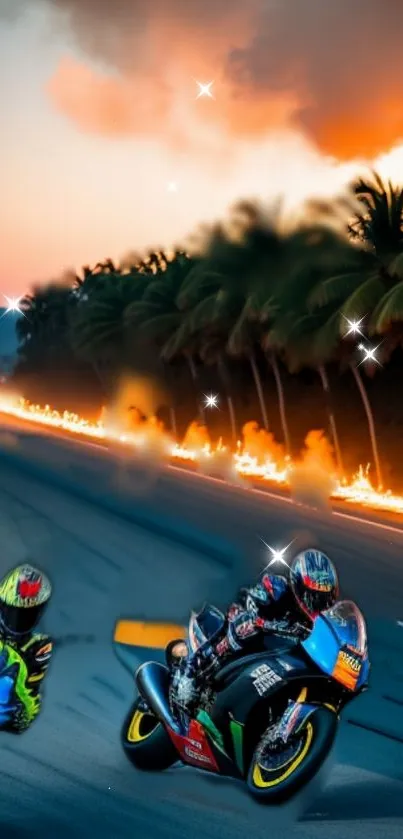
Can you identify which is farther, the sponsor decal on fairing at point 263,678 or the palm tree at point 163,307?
the palm tree at point 163,307

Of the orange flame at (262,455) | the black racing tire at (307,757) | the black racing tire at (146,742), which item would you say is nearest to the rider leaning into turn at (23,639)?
the black racing tire at (146,742)

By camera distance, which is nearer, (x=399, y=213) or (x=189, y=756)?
(x=189, y=756)

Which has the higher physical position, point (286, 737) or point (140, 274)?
point (140, 274)

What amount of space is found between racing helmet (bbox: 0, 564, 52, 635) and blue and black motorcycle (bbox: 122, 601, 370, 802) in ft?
3.91

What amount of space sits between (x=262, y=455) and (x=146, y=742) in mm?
43160

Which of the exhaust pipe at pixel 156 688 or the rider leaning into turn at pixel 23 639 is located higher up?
the rider leaning into turn at pixel 23 639

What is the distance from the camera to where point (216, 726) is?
7660mm

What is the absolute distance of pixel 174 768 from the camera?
8391mm

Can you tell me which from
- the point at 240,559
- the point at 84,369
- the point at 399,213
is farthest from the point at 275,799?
the point at 84,369

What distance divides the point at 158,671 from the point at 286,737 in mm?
1460

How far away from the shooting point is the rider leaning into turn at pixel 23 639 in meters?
7.46

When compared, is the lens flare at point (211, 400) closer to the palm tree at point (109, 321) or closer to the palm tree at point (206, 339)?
the palm tree at point (206, 339)

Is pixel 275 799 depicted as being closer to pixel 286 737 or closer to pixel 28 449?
pixel 286 737

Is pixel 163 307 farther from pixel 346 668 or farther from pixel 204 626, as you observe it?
pixel 346 668
